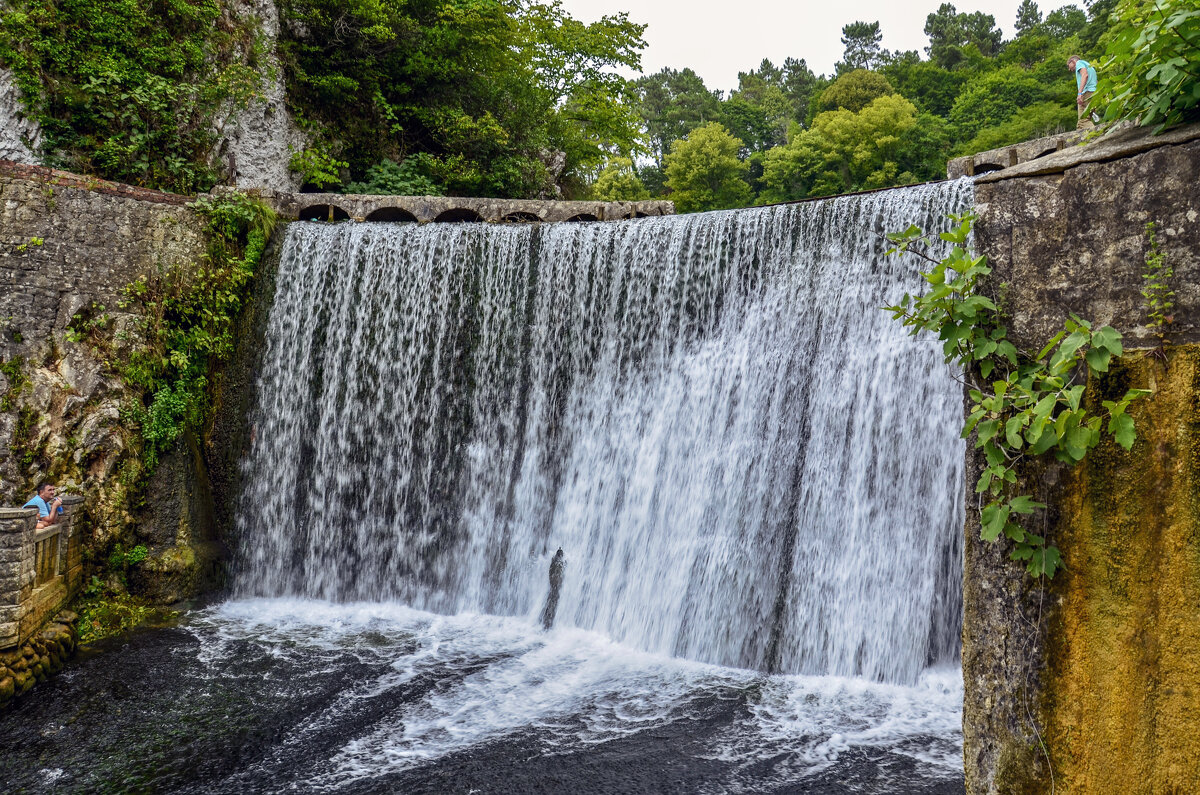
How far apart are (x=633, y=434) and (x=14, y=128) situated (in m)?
9.62

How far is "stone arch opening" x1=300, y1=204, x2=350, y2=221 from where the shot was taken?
1266 centimetres

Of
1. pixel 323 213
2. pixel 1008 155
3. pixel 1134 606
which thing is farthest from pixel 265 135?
pixel 1134 606

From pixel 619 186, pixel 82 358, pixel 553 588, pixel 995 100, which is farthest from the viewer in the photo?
pixel 619 186

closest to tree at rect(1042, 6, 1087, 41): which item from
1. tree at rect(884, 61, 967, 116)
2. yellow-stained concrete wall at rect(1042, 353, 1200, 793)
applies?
tree at rect(884, 61, 967, 116)

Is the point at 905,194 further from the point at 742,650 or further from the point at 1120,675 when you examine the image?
the point at 1120,675

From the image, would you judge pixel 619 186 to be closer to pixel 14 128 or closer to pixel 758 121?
pixel 758 121

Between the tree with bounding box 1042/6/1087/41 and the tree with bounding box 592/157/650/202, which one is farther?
the tree with bounding box 1042/6/1087/41

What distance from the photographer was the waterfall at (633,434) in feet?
22.1

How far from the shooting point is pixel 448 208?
12.9 meters

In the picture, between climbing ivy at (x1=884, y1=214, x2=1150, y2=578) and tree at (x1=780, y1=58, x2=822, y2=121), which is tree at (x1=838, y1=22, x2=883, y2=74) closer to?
tree at (x1=780, y1=58, x2=822, y2=121)

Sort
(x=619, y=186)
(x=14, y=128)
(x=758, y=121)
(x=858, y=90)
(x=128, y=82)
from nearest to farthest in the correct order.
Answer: (x=14, y=128) < (x=128, y=82) < (x=619, y=186) < (x=858, y=90) < (x=758, y=121)

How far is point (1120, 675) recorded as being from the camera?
6.47 ft

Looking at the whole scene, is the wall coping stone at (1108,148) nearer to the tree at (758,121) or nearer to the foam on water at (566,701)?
the foam on water at (566,701)

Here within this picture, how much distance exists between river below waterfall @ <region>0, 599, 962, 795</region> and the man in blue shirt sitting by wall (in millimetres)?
1562
